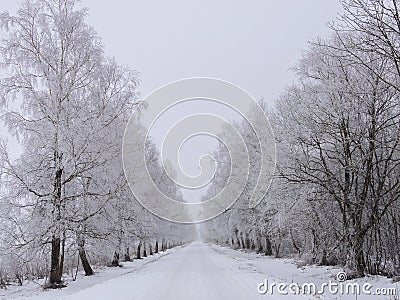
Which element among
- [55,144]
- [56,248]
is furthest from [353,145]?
[56,248]

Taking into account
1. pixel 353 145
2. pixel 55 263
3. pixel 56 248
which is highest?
pixel 353 145

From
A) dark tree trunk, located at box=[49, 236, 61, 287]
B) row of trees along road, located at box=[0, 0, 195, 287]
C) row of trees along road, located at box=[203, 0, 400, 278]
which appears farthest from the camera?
dark tree trunk, located at box=[49, 236, 61, 287]

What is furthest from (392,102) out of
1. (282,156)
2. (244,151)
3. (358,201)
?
(244,151)

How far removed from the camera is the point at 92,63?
18.5m

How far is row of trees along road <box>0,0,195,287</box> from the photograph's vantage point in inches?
624

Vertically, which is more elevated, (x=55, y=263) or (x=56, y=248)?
(x=56, y=248)

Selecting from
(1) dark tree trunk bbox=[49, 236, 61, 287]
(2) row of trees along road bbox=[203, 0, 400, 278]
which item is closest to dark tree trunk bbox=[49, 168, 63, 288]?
(1) dark tree trunk bbox=[49, 236, 61, 287]

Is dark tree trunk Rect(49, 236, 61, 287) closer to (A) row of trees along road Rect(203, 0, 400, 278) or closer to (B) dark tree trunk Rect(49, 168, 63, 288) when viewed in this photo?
(B) dark tree trunk Rect(49, 168, 63, 288)

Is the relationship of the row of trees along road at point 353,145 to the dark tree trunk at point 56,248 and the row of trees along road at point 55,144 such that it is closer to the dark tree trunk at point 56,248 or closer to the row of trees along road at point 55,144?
the row of trees along road at point 55,144

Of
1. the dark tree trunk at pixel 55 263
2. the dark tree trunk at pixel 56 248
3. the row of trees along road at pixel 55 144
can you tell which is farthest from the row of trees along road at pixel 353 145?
the dark tree trunk at pixel 55 263

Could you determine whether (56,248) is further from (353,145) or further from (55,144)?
(353,145)

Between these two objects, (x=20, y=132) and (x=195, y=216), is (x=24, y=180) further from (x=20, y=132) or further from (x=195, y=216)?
(x=195, y=216)

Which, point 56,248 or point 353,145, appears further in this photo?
point 56,248

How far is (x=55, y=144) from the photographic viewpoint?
16.2 metres
